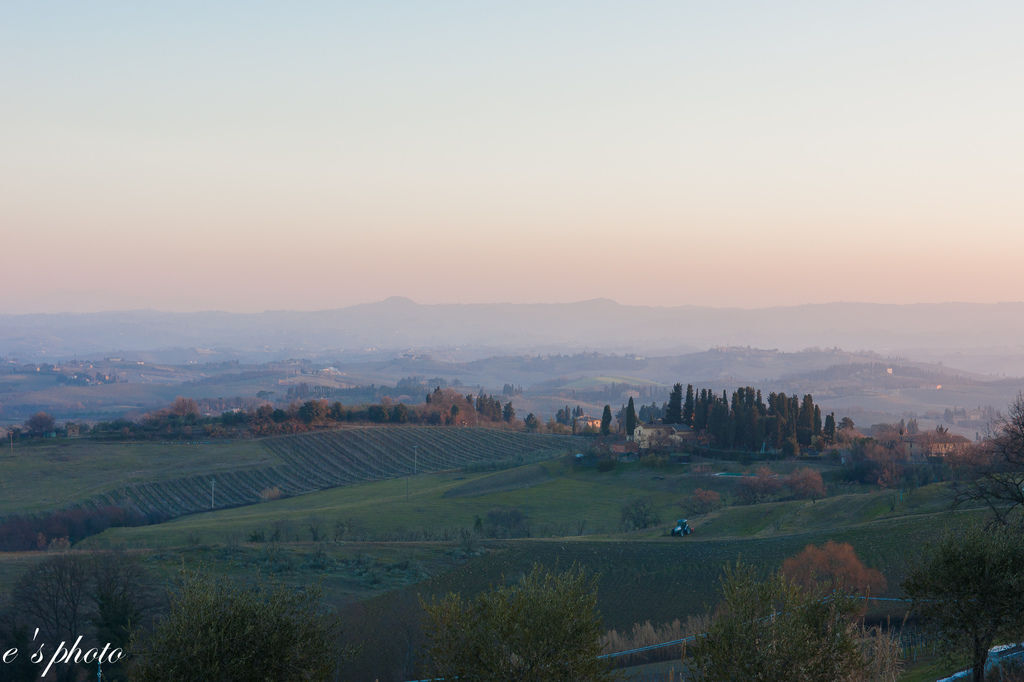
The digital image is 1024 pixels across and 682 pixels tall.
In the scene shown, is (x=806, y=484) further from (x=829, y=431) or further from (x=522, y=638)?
(x=522, y=638)

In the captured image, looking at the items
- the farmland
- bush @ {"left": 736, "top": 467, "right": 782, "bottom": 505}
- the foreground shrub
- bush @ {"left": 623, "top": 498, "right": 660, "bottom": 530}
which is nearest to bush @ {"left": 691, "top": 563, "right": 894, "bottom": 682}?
the foreground shrub

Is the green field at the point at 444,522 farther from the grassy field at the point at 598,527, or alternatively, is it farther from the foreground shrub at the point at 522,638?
the foreground shrub at the point at 522,638

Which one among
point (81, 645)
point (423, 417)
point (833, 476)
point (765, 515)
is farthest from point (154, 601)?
point (423, 417)

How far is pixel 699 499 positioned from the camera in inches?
2346

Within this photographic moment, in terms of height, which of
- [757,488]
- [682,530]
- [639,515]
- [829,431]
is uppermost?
[829,431]

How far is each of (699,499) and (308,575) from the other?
33.7 meters

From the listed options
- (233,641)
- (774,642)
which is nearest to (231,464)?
(233,641)

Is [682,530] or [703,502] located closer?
[682,530]

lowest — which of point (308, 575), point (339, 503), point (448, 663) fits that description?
point (339, 503)

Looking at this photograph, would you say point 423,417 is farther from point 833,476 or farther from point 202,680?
point 202,680

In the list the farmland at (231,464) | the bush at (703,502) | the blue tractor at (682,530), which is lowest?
the farmland at (231,464)

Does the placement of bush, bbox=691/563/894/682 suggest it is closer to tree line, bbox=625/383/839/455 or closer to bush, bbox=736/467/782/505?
bush, bbox=736/467/782/505

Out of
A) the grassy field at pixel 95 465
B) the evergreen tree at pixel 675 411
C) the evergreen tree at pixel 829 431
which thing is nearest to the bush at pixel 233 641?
the grassy field at pixel 95 465

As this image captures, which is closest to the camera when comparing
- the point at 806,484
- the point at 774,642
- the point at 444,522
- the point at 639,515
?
the point at 774,642
